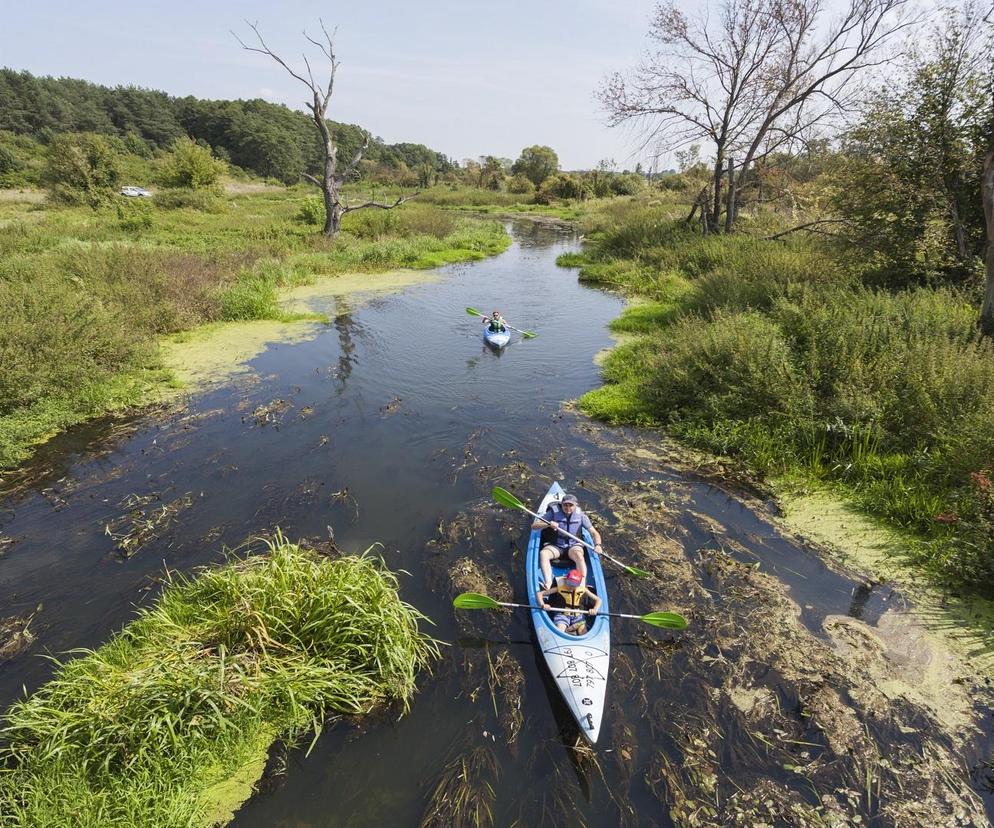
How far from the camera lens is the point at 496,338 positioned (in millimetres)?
15383

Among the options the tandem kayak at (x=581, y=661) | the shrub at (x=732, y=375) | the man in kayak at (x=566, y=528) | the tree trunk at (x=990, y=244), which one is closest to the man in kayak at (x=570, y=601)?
the tandem kayak at (x=581, y=661)

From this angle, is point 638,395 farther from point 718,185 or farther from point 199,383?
point 718,185

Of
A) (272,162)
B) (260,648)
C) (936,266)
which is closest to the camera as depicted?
(260,648)

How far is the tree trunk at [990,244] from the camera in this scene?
9086 millimetres

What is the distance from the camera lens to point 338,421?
10.7 metres

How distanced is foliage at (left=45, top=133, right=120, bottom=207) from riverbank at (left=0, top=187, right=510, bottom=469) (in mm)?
1725

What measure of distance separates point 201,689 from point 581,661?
11.4 ft

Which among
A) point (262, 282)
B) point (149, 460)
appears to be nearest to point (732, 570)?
point (149, 460)

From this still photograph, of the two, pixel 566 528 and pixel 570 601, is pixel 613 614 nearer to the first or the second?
pixel 570 601

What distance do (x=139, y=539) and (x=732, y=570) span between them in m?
8.18

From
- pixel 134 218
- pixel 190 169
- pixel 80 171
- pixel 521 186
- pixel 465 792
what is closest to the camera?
pixel 465 792

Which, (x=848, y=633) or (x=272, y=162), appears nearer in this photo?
(x=848, y=633)

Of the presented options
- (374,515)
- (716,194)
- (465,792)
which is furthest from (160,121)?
(465,792)

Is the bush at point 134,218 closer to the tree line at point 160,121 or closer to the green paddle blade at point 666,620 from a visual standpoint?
A: the green paddle blade at point 666,620
